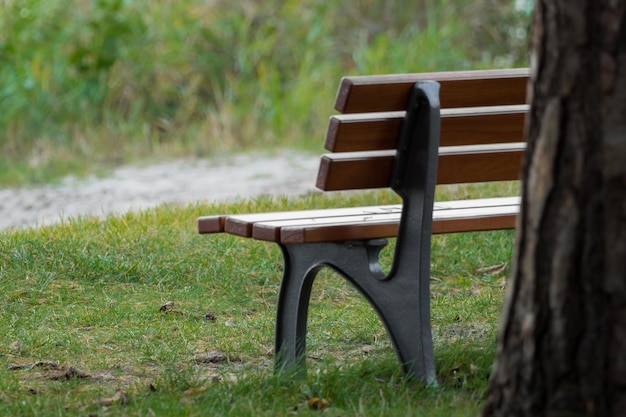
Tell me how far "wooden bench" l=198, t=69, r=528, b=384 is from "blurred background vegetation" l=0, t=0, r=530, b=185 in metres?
5.76

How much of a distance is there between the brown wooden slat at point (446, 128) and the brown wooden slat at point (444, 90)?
1.1 inches

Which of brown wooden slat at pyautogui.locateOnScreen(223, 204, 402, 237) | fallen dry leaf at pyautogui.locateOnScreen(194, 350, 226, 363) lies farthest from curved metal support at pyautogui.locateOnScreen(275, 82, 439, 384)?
fallen dry leaf at pyautogui.locateOnScreen(194, 350, 226, 363)

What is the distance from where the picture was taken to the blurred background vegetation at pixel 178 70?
10188mm

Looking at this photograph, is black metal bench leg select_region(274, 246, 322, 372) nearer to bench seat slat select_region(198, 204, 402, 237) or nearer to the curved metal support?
the curved metal support

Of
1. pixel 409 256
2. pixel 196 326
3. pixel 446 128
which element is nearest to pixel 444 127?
pixel 446 128

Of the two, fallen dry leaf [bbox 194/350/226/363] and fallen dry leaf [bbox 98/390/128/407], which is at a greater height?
fallen dry leaf [bbox 98/390/128/407]

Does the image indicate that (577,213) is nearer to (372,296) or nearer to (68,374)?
(372,296)

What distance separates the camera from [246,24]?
36.8ft

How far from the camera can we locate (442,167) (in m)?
3.83

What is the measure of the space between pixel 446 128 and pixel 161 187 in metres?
4.78

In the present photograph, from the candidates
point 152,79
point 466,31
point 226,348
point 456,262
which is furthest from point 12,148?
point 226,348

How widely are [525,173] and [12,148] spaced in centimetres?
840

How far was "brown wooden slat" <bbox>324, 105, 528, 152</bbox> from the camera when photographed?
136 inches

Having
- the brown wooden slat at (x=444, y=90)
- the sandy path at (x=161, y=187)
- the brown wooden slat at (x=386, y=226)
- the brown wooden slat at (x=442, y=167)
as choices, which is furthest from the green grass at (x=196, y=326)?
the sandy path at (x=161, y=187)
